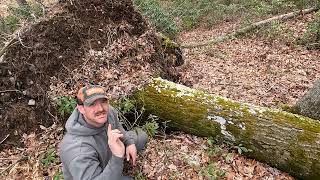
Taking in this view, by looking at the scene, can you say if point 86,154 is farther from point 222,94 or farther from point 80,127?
point 222,94

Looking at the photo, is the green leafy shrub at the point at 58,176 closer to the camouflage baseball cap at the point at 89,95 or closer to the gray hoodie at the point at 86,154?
the gray hoodie at the point at 86,154

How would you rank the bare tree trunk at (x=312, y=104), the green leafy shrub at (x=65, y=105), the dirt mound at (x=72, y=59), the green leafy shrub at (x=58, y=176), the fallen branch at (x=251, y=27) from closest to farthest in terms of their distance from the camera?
the green leafy shrub at (x=58, y=176), the bare tree trunk at (x=312, y=104), the green leafy shrub at (x=65, y=105), the dirt mound at (x=72, y=59), the fallen branch at (x=251, y=27)

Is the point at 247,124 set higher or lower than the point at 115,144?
lower

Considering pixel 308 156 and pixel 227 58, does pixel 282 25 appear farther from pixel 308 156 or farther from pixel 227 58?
pixel 308 156

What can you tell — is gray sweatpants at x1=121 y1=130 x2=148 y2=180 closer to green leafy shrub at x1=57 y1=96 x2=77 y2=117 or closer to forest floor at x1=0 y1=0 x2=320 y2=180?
forest floor at x1=0 y1=0 x2=320 y2=180

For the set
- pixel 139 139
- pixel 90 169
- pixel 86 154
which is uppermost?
pixel 86 154

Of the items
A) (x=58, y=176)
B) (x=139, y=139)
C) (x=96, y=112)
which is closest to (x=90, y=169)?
(x=96, y=112)

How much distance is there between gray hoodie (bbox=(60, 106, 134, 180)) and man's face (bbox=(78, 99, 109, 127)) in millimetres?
75

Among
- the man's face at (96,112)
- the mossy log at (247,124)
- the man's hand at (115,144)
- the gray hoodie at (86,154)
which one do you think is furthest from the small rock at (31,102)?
the man's hand at (115,144)

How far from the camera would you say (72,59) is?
652cm

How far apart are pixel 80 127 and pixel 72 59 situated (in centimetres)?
298

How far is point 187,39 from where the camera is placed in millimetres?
16016

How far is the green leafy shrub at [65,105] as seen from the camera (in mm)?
5727

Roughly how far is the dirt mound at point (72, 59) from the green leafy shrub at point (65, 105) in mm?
231
